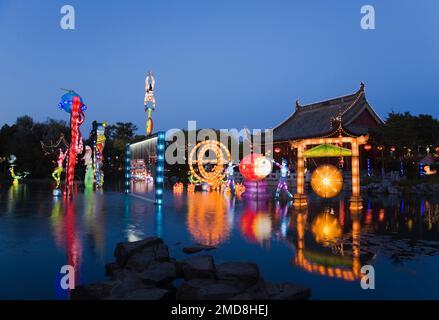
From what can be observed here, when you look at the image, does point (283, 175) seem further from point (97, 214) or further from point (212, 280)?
point (212, 280)

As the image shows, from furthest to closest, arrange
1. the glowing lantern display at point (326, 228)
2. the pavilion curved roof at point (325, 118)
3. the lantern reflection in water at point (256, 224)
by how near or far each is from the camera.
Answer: the pavilion curved roof at point (325, 118), the lantern reflection in water at point (256, 224), the glowing lantern display at point (326, 228)

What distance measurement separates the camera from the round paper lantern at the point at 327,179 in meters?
18.7

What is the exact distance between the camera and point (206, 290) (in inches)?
206

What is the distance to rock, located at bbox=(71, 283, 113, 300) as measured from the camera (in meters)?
5.36

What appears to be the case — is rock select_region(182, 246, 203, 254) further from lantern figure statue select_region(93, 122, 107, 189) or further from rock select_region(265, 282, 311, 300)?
lantern figure statue select_region(93, 122, 107, 189)

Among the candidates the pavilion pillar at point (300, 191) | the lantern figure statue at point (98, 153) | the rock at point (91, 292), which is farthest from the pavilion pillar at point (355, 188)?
the lantern figure statue at point (98, 153)

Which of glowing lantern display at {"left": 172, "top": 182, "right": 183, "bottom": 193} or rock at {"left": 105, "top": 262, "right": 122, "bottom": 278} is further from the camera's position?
glowing lantern display at {"left": 172, "top": 182, "right": 183, "bottom": 193}

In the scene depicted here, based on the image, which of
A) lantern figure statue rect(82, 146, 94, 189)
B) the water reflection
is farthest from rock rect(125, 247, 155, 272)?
lantern figure statue rect(82, 146, 94, 189)

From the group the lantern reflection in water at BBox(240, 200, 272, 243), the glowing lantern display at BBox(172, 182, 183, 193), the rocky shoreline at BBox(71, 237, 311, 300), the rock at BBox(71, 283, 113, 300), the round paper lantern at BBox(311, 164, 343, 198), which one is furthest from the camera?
the glowing lantern display at BBox(172, 182, 183, 193)

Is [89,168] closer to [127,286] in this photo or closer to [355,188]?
[355,188]

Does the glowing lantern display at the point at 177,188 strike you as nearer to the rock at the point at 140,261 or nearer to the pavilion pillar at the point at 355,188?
the pavilion pillar at the point at 355,188

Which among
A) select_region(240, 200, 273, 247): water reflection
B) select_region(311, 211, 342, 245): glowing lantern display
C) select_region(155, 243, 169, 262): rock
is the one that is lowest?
select_region(311, 211, 342, 245): glowing lantern display
